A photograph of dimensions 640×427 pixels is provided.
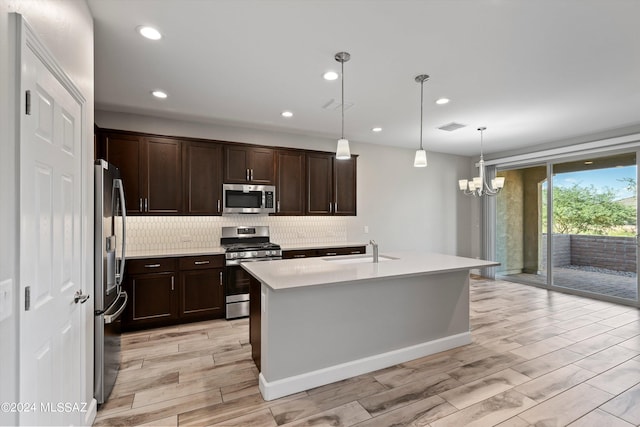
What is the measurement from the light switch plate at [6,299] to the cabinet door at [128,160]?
9.71 ft

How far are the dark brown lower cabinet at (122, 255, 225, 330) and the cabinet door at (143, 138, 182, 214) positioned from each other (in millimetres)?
745

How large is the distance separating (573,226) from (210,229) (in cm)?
629

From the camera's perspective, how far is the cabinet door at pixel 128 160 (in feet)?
12.2

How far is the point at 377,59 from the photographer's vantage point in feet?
8.80

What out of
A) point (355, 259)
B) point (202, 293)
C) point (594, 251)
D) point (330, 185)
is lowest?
point (202, 293)

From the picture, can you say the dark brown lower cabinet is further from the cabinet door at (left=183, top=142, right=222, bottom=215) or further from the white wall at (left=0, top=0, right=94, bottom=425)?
the white wall at (left=0, top=0, right=94, bottom=425)

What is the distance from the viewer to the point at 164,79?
3076 mm

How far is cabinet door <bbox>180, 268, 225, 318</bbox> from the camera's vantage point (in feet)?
12.6

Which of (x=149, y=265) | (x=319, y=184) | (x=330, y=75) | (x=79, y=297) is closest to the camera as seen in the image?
(x=79, y=297)

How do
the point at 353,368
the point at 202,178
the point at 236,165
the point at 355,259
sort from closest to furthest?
the point at 353,368, the point at 355,259, the point at 202,178, the point at 236,165

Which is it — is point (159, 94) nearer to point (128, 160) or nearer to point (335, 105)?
point (128, 160)

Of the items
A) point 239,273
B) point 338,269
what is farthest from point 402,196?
point 338,269

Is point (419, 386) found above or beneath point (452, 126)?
beneath

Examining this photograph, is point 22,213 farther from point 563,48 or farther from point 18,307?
point 563,48
